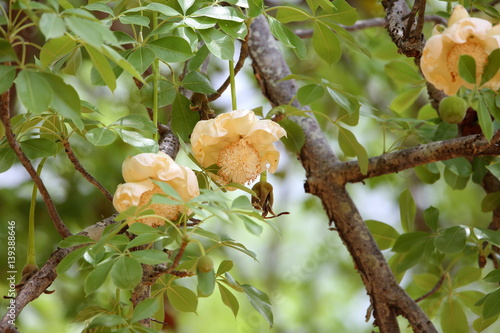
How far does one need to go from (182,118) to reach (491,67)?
0.51 meters

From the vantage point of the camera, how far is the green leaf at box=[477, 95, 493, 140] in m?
0.96

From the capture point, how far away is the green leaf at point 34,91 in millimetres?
700

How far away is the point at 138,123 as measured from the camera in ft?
3.11

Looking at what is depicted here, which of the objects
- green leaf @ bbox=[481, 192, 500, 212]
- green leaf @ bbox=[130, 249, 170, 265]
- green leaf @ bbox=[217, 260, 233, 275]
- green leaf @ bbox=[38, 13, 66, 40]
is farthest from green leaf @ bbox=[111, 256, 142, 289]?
green leaf @ bbox=[481, 192, 500, 212]

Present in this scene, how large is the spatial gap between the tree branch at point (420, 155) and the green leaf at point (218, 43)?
0.45m

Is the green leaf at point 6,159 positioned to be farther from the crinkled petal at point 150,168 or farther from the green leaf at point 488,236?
the green leaf at point 488,236

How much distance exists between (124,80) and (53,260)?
1945 millimetres

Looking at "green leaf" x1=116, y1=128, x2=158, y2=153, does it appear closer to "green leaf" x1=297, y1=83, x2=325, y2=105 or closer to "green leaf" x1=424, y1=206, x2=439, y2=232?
"green leaf" x1=297, y1=83, x2=325, y2=105

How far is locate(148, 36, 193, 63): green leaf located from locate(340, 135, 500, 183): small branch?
0.52 metres

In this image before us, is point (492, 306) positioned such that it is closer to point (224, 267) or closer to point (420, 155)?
point (420, 155)

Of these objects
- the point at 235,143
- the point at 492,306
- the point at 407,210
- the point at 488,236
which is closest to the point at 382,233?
the point at 407,210

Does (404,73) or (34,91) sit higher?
(34,91)

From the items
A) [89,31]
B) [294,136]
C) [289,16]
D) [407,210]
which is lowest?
[407,210]

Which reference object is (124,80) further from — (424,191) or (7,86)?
(7,86)
